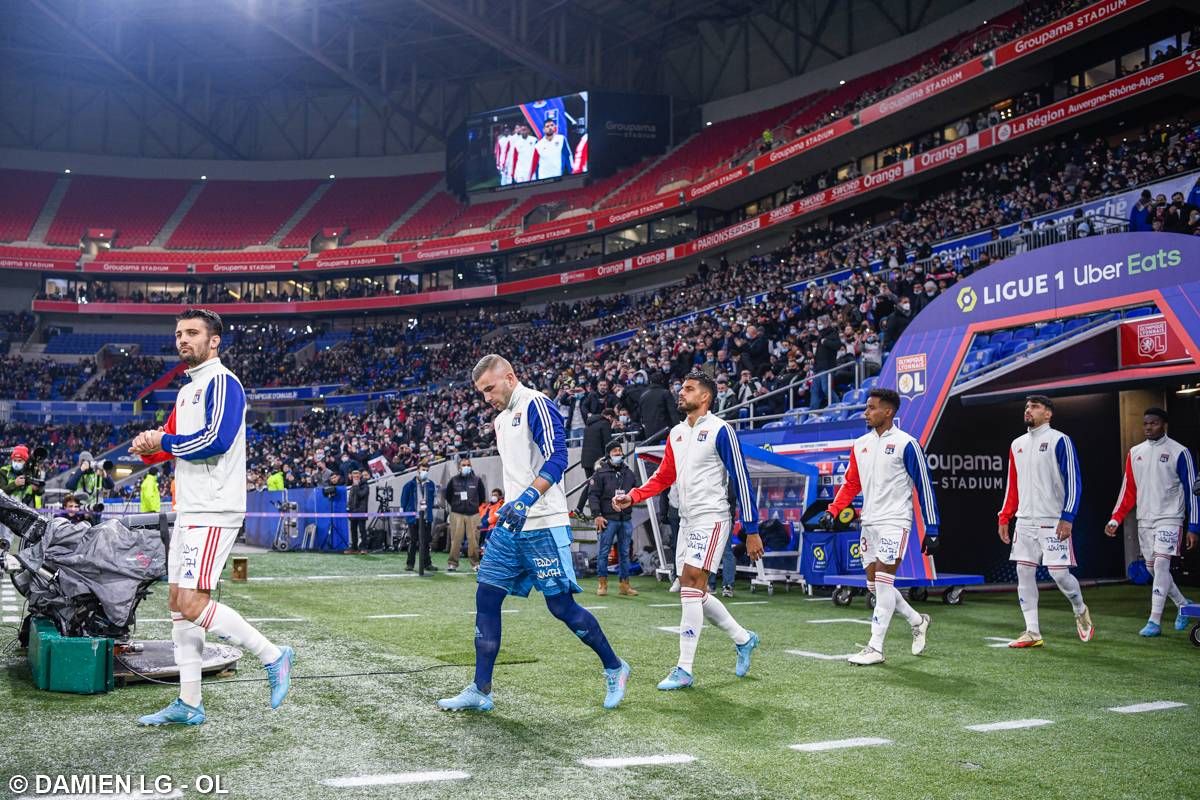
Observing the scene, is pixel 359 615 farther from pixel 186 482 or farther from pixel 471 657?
pixel 186 482

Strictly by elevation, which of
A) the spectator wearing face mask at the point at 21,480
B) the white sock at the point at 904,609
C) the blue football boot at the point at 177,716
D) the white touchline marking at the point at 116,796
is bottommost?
the white touchline marking at the point at 116,796

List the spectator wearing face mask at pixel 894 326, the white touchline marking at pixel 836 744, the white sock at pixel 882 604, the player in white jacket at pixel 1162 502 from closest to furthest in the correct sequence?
the white touchline marking at pixel 836 744, the white sock at pixel 882 604, the player in white jacket at pixel 1162 502, the spectator wearing face mask at pixel 894 326

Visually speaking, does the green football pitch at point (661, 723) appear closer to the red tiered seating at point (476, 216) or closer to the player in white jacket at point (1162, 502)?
the player in white jacket at point (1162, 502)

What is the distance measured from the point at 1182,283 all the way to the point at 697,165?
102 feet

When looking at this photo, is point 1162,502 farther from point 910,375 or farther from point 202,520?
point 202,520

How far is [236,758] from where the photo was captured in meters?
4.03

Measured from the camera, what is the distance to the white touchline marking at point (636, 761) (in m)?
4.04

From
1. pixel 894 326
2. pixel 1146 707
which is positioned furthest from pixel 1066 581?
pixel 894 326

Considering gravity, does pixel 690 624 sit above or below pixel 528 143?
below

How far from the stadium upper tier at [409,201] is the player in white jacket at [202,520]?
2628 cm

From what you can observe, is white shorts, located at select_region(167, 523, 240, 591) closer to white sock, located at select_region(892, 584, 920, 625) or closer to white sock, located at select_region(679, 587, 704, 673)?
white sock, located at select_region(679, 587, 704, 673)

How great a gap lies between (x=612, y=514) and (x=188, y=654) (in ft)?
25.8

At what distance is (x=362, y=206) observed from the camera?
49.7 meters

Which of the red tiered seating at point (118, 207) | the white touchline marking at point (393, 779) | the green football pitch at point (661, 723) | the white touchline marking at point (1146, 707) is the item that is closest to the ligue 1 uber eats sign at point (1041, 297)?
the green football pitch at point (661, 723)
